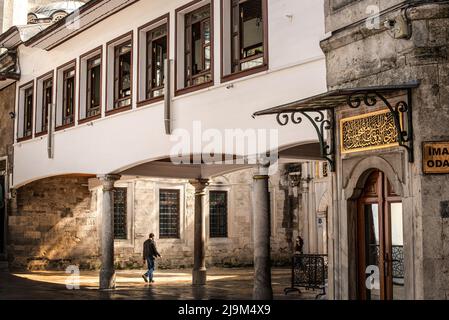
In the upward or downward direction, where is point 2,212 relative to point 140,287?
upward

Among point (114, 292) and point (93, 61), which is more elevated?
point (93, 61)

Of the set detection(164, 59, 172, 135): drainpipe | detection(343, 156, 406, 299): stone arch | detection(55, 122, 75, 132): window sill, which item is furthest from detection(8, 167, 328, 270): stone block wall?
detection(343, 156, 406, 299): stone arch

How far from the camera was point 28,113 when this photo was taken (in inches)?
893

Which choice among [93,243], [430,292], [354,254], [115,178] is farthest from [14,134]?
[430,292]

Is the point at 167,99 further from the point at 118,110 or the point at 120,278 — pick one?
the point at 120,278

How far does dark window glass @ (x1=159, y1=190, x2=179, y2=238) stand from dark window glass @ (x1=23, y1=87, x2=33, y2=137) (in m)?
6.07

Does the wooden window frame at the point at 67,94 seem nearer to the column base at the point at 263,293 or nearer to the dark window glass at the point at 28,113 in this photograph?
the dark window glass at the point at 28,113

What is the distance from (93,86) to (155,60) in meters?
3.44

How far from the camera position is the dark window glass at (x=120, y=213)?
25547 mm

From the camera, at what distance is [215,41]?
44.3 ft

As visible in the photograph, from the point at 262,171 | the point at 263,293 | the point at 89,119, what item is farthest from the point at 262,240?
the point at 89,119

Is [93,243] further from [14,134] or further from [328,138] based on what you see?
[328,138]

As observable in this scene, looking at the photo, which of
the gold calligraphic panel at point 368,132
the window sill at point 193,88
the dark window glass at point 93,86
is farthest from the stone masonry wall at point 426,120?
the dark window glass at point 93,86

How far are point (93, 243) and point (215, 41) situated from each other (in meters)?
13.8
